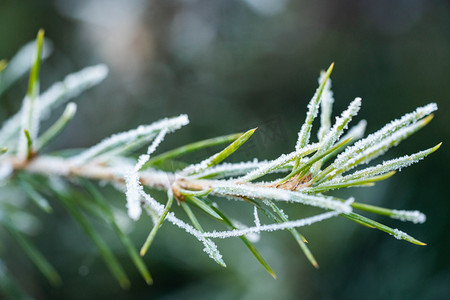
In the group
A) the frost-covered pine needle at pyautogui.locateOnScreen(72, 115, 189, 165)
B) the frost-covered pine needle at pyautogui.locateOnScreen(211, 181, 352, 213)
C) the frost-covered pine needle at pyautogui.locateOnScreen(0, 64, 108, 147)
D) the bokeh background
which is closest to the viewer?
the frost-covered pine needle at pyautogui.locateOnScreen(211, 181, 352, 213)

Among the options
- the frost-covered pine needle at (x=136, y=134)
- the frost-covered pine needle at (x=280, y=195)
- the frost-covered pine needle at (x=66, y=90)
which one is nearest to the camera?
the frost-covered pine needle at (x=280, y=195)

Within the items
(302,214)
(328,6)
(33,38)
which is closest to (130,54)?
(33,38)

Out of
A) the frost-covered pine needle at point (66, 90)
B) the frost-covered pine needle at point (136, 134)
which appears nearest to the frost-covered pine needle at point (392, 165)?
the frost-covered pine needle at point (136, 134)

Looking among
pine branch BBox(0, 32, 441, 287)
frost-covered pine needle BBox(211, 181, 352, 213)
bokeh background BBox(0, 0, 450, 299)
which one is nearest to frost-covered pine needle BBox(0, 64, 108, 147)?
pine branch BBox(0, 32, 441, 287)

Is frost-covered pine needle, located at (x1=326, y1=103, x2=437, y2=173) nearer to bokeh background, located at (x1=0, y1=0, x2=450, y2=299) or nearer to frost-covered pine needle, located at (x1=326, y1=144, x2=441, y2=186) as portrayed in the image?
frost-covered pine needle, located at (x1=326, y1=144, x2=441, y2=186)

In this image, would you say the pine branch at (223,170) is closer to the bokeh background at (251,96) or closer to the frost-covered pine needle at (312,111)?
the frost-covered pine needle at (312,111)

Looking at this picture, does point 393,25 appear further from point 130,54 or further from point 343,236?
point 130,54

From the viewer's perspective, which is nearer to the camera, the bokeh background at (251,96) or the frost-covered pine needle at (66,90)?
the frost-covered pine needle at (66,90)

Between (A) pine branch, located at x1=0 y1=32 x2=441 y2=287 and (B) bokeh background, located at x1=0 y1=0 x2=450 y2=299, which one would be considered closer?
(A) pine branch, located at x1=0 y1=32 x2=441 y2=287

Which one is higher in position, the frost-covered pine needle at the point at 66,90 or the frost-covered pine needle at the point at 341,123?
the frost-covered pine needle at the point at 66,90
